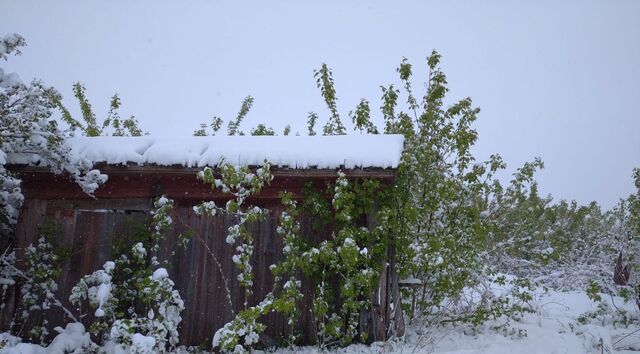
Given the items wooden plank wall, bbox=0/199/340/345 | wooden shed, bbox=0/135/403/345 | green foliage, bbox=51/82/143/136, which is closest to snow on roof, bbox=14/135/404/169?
wooden shed, bbox=0/135/403/345

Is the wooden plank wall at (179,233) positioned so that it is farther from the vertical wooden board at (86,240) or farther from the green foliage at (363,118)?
the green foliage at (363,118)

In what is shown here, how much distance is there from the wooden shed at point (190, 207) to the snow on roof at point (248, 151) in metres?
0.01

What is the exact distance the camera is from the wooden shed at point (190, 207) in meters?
5.03

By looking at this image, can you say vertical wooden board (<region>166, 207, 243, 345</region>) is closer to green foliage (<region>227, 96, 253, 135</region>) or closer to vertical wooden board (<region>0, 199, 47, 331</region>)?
vertical wooden board (<region>0, 199, 47, 331</region>)

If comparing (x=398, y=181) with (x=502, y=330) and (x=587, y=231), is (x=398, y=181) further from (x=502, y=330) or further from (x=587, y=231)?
(x=587, y=231)

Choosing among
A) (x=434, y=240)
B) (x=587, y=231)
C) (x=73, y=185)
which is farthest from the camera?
(x=587, y=231)

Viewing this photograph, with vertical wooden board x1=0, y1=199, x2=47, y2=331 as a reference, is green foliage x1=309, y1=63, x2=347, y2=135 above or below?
above

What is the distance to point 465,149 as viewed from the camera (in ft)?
20.6

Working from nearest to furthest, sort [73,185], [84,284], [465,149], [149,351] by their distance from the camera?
[149,351], [84,284], [73,185], [465,149]

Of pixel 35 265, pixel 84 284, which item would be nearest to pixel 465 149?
pixel 84 284

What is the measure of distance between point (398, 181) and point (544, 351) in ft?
8.45

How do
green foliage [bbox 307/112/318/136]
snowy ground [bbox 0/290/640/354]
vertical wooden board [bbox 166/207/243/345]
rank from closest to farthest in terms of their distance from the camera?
snowy ground [bbox 0/290/640/354] → vertical wooden board [bbox 166/207/243/345] → green foliage [bbox 307/112/318/136]

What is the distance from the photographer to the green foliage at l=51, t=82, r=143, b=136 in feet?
32.8

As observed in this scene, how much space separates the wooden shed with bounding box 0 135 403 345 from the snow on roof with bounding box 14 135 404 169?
13mm
